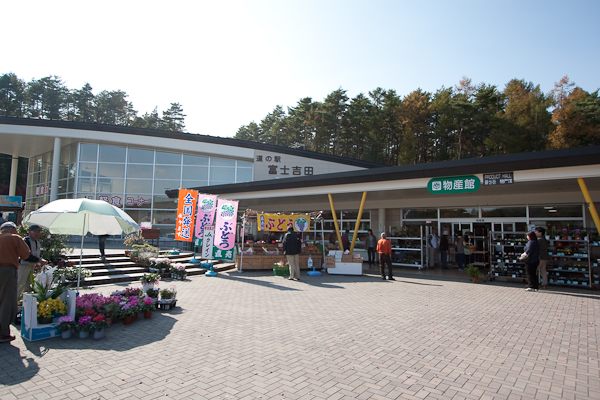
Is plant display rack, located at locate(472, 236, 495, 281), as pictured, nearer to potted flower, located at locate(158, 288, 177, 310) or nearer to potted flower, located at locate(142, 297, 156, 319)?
potted flower, located at locate(158, 288, 177, 310)

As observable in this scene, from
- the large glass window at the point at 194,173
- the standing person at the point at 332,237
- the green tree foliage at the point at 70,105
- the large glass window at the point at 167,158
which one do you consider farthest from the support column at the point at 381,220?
the green tree foliage at the point at 70,105

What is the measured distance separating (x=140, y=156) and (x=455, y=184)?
796 inches

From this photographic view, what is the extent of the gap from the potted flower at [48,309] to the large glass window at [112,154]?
2019 cm

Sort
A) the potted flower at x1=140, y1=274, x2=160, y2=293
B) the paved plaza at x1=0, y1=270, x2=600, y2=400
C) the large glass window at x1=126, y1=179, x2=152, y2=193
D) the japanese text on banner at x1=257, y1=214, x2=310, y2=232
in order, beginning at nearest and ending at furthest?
the paved plaza at x1=0, y1=270, x2=600, y2=400
the potted flower at x1=140, y1=274, x2=160, y2=293
the japanese text on banner at x1=257, y1=214, x2=310, y2=232
the large glass window at x1=126, y1=179, x2=152, y2=193

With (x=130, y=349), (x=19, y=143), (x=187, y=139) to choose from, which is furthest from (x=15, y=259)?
(x=19, y=143)

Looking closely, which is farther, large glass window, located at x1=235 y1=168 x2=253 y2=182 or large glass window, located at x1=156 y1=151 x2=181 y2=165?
large glass window, located at x1=235 y1=168 x2=253 y2=182

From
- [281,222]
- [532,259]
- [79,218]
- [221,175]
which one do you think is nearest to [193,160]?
[221,175]

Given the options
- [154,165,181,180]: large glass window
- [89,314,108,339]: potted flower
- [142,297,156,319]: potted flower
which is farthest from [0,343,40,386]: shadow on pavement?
[154,165,181,180]: large glass window

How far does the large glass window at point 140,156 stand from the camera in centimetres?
2347

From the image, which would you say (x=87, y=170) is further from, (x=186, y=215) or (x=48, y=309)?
(x=48, y=309)

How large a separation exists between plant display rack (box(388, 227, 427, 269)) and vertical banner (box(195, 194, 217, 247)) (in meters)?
8.36

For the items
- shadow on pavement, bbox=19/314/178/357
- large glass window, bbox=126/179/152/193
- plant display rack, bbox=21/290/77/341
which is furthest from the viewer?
large glass window, bbox=126/179/152/193

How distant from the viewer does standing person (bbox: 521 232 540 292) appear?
9773 millimetres

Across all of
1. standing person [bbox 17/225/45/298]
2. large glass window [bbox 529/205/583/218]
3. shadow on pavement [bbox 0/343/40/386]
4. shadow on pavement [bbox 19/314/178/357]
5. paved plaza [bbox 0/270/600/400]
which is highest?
large glass window [bbox 529/205/583/218]
